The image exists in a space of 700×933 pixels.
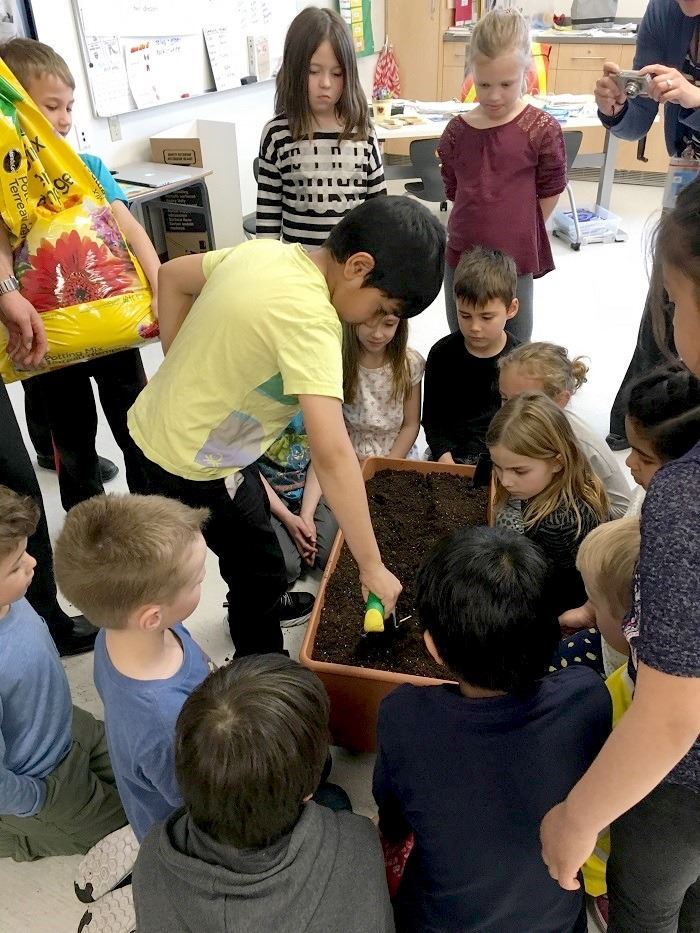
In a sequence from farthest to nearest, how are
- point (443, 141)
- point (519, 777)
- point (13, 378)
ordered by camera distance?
point (443, 141) < point (13, 378) < point (519, 777)

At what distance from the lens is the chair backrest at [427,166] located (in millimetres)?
4094

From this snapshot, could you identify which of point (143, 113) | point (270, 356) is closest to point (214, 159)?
point (143, 113)

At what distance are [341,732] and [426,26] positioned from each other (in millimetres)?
6382

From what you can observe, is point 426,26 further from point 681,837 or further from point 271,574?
point 681,837

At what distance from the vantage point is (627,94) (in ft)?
7.21

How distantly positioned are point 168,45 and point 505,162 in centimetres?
274

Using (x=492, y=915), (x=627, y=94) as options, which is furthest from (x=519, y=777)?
(x=627, y=94)

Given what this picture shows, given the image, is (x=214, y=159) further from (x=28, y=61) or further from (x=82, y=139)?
(x=28, y=61)

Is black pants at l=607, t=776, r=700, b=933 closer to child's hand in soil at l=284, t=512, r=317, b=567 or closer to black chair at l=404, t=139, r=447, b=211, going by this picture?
child's hand in soil at l=284, t=512, r=317, b=567

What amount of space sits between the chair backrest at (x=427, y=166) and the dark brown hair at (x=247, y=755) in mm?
3712

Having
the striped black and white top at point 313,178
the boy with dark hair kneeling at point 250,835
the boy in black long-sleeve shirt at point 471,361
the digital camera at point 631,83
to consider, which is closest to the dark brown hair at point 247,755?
the boy with dark hair kneeling at point 250,835

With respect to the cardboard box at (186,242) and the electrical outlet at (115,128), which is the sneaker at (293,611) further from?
the electrical outlet at (115,128)

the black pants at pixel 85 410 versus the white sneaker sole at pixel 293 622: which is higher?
the black pants at pixel 85 410

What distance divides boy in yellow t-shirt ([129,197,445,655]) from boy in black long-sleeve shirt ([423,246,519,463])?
36.9 inches
